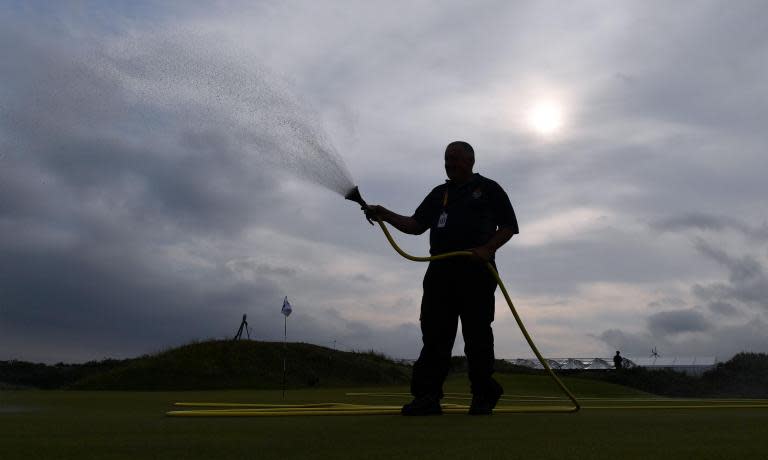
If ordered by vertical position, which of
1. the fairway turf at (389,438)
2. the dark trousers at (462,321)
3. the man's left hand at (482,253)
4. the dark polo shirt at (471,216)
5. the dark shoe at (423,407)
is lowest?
the fairway turf at (389,438)

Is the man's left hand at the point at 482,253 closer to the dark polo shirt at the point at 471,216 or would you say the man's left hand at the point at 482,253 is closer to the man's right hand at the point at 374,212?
the dark polo shirt at the point at 471,216

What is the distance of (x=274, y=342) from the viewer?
26.3 meters

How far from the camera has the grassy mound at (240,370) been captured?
70.5ft

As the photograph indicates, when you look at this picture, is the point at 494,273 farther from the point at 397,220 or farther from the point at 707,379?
the point at 707,379

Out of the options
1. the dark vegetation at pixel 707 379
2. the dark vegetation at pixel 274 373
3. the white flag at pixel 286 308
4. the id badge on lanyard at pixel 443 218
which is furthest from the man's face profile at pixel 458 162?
the dark vegetation at pixel 707 379

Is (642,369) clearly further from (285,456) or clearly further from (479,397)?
(285,456)

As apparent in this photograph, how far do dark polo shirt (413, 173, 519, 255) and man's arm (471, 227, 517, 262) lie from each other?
49mm

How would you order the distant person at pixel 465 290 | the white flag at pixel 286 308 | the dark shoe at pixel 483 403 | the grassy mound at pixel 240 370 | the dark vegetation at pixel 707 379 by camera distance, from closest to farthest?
the dark shoe at pixel 483 403
the distant person at pixel 465 290
the white flag at pixel 286 308
the grassy mound at pixel 240 370
the dark vegetation at pixel 707 379

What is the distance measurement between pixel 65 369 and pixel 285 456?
32098mm

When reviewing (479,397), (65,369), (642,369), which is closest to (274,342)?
(65,369)

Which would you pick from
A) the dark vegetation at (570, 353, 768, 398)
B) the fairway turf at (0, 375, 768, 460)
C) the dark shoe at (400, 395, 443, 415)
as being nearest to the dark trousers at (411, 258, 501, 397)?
the dark shoe at (400, 395, 443, 415)

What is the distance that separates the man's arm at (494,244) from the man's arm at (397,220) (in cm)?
64

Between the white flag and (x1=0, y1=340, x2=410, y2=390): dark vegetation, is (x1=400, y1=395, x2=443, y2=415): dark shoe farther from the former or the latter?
(x1=0, y1=340, x2=410, y2=390): dark vegetation

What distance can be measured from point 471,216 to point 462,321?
74cm
